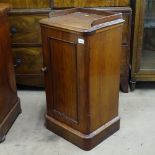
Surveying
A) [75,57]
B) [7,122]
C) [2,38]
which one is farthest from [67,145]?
[2,38]

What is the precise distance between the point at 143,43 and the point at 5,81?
1.15 metres

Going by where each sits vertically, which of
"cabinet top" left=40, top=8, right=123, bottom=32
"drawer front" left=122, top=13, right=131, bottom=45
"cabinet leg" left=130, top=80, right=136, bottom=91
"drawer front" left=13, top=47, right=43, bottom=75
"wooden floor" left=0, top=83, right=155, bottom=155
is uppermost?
"cabinet top" left=40, top=8, right=123, bottom=32

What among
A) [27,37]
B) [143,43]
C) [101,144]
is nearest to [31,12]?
[27,37]

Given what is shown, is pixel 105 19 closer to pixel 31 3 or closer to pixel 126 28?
pixel 126 28

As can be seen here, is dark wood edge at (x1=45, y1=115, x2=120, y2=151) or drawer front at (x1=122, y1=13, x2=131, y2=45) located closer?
dark wood edge at (x1=45, y1=115, x2=120, y2=151)

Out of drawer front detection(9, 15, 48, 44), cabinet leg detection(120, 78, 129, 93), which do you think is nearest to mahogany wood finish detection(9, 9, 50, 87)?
drawer front detection(9, 15, 48, 44)

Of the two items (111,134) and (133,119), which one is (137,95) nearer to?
(133,119)

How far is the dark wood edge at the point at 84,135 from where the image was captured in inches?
66.7

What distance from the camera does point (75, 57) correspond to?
1.53 m

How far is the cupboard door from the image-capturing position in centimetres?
155

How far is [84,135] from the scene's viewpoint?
169 centimetres

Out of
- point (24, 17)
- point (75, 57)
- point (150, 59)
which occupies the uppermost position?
point (24, 17)

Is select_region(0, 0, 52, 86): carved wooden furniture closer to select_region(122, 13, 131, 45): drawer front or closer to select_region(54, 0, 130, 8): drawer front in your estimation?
select_region(54, 0, 130, 8): drawer front

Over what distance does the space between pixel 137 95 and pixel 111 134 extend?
0.61m
